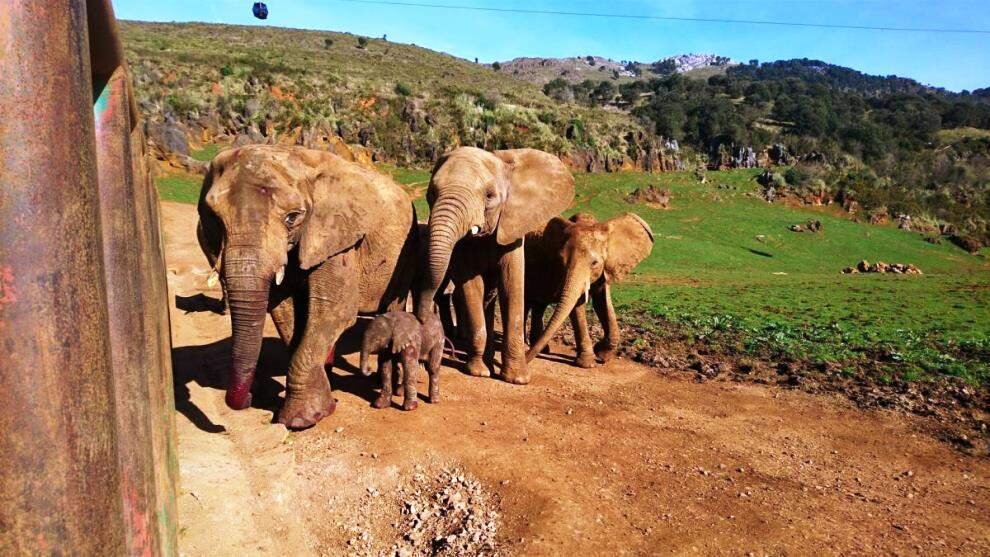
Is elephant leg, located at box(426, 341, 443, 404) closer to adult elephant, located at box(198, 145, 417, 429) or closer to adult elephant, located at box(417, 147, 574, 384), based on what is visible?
adult elephant, located at box(417, 147, 574, 384)

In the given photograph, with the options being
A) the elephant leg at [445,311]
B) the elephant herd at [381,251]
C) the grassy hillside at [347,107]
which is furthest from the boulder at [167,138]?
the elephant herd at [381,251]

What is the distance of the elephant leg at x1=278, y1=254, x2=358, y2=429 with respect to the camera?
6012 millimetres

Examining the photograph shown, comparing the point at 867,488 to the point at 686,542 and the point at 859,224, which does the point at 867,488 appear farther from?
the point at 859,224

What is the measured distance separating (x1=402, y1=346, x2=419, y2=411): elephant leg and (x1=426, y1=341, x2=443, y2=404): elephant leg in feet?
0.92

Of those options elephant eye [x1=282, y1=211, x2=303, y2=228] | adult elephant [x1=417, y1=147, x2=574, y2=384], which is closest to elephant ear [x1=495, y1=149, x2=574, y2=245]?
adult elephant [x1=417, y1=147, x2=574, y2=384]

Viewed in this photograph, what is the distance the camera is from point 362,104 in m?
49.7

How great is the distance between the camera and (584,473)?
18.2 ft

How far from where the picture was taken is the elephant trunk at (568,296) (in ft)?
28.7

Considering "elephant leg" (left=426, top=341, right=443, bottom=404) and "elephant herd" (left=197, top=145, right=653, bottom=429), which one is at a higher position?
"elephant herd" (left=197, top=145, right=653, bottom=429)

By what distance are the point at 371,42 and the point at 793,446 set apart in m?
102

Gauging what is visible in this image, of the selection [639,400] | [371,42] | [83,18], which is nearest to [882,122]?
[371,42]

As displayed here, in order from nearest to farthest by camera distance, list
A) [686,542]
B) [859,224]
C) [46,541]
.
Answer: [46,541] < [686,542] < [859,224]

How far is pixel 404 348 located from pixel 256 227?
212 cm

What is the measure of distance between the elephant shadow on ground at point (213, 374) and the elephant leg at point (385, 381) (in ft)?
→ 3.38
